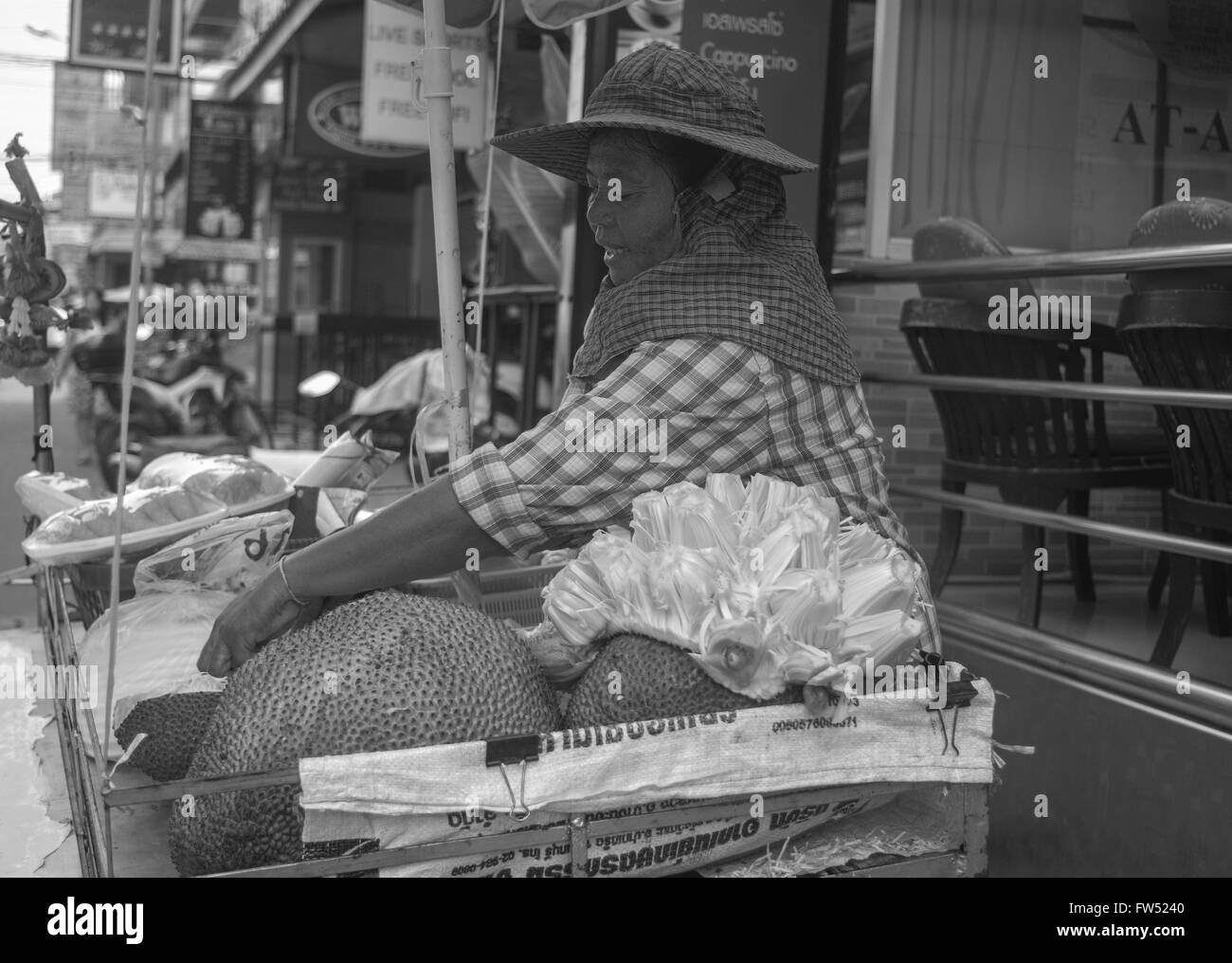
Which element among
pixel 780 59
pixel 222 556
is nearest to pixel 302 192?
pixel 780 59

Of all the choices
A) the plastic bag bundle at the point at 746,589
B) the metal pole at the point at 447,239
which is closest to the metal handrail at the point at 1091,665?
the plastic bag bundle at the point at 746,589

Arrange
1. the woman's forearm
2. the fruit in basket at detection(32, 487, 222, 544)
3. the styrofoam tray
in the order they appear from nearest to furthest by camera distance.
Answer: the woman's forearm → the fruit in basket at detection(32, 487, 222, 544) → the styrofoam tray

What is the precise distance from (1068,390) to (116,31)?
833 centimetres

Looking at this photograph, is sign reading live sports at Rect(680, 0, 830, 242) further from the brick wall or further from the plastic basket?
the plastic basket

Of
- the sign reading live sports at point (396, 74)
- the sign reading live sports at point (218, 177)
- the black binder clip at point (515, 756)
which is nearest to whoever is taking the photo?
the black binder clip at point (515, 756)

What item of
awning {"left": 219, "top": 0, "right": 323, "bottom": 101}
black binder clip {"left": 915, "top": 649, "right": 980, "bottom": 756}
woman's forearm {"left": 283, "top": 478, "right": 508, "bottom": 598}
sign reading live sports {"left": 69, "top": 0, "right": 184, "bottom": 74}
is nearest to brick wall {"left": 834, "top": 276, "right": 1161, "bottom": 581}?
woman's forearm {"left": 283, "top": 478, "right": 508, "bottom": 598}

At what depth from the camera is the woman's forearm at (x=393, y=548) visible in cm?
185

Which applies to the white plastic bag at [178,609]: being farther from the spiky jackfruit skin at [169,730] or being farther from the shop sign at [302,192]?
the shop sign at [302,192]

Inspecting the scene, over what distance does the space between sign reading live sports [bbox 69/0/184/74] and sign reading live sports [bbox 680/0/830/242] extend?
5736mm

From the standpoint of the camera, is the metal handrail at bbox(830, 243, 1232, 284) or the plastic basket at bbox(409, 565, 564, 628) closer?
the plastic basket at bbox(409, 565, 564, 628)

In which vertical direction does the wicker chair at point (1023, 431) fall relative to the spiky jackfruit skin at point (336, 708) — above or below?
above

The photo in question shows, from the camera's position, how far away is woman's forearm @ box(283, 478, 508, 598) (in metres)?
1.85

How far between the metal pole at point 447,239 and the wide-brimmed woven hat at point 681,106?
0.24 metres

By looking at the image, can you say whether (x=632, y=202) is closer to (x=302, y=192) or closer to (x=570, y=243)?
(x=570, y=243)
